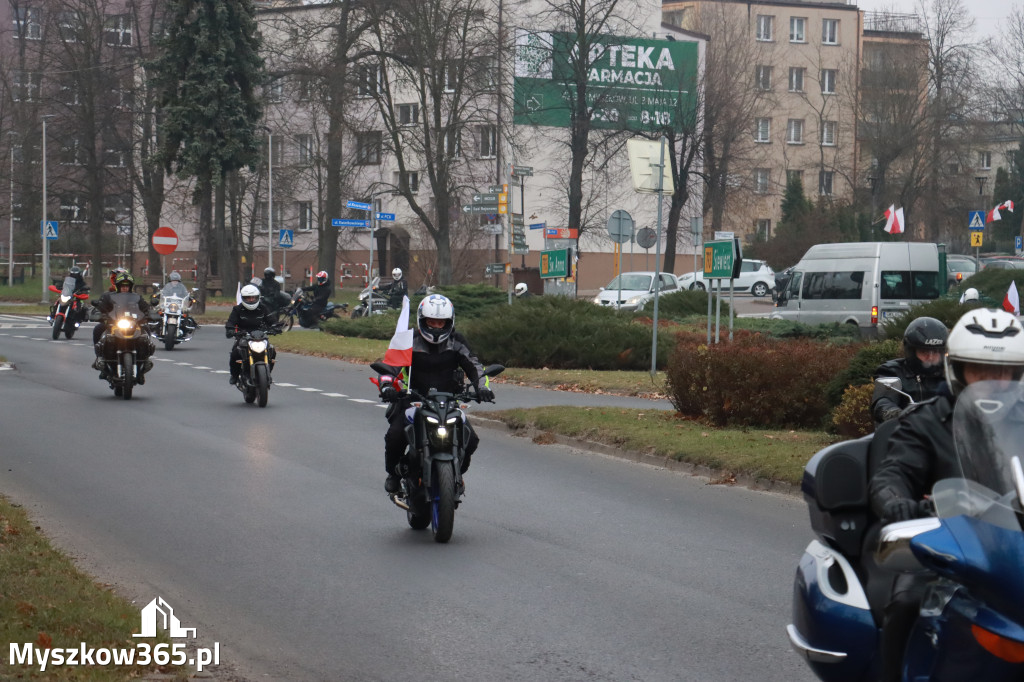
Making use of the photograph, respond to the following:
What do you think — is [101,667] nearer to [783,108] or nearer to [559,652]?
[559,652]

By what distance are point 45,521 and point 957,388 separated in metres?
7.21

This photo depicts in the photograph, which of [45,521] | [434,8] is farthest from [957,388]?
[434,8]

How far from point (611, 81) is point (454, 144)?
25785 millimetres

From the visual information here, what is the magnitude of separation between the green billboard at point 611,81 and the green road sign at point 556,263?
22.3 metres

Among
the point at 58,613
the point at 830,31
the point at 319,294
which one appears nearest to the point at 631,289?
the point at 319,294

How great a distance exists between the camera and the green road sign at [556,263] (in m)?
26.8

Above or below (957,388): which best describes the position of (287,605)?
below

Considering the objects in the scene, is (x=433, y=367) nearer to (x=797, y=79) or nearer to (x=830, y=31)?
(x=797, y=79)

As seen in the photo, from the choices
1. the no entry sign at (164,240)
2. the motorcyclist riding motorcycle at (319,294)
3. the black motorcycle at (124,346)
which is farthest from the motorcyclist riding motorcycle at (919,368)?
the motorcyclist riding motorcycle at (319,294)

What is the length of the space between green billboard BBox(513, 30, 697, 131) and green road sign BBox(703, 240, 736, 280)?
29484mm

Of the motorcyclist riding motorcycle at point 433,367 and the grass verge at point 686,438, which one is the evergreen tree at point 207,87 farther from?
the motorcyclist riding motorcycle at point 433,367

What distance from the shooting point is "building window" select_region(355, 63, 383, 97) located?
46406 millimetres

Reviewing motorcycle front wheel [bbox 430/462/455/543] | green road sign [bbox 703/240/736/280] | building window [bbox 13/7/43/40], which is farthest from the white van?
building window [bbox 13/7/43/40]

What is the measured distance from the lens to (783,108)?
282 ft
